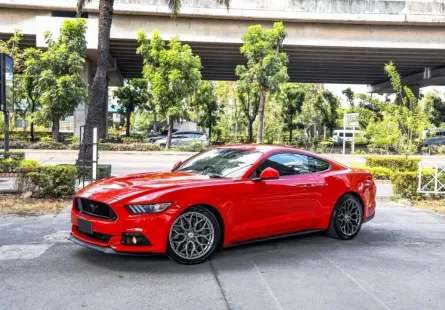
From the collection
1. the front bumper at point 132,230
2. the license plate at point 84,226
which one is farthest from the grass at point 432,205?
the license plate at point 84,226

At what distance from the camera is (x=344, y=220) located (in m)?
6.96

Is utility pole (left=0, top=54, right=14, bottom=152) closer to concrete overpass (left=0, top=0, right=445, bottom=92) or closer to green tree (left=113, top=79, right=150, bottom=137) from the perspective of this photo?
concrete overpass (left=0, top=0, right=445, bottom=92)

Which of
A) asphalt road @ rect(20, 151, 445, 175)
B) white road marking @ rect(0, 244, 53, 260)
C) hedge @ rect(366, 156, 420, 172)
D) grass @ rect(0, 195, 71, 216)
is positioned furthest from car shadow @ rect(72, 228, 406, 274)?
asphalt road @ rect(20, 151, 445, 175)

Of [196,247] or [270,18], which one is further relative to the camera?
[270,18]

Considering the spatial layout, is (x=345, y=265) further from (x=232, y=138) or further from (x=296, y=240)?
(x=232, y=138)

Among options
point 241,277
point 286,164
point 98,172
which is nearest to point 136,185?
point 241,277

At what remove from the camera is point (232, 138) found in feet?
137

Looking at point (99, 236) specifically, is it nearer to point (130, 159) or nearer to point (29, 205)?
point (29, 205)

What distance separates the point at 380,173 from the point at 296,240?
1084 centimetres

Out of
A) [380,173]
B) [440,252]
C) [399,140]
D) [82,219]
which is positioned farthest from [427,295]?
[380,173]

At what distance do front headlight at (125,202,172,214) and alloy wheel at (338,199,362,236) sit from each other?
118 inches

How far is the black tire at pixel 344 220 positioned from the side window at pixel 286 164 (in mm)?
767

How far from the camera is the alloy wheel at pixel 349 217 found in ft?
22.8

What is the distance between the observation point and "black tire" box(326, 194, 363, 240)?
6.86 meters
